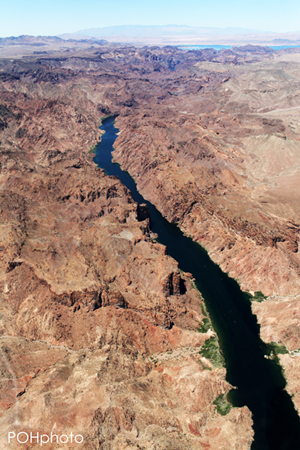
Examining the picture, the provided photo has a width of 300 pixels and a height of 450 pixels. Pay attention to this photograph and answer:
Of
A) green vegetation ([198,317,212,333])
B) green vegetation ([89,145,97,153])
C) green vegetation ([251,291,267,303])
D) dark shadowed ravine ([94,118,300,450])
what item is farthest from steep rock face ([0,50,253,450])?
green vegetation ([89,145,97,153])

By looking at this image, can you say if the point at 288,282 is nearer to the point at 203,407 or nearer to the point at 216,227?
the point at 216,227

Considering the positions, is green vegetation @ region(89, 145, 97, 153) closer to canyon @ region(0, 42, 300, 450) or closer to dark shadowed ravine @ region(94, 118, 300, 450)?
canyon @ region(0, 42, 300, 450)

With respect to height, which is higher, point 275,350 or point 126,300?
point 126,300

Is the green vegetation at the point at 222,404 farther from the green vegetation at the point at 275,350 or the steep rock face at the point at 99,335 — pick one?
the green vegetation at the point at 275,350

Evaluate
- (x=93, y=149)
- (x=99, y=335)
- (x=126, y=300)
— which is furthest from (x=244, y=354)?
(x=93, y=149)

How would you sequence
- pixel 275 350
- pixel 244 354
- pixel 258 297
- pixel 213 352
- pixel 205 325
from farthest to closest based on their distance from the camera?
pixel 258 297
pixel 205 325
pixel 244 354
pixel 275 350
pixel 213 352

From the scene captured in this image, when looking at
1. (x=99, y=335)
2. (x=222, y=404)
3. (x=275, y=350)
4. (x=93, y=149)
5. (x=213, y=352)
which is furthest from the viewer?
(x=93, y=149)

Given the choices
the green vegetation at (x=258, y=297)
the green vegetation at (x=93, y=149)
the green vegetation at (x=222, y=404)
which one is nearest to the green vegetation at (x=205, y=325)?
the green vegetation at (x=222, y=404)

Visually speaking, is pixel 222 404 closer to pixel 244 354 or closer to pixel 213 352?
pixel 213 352
